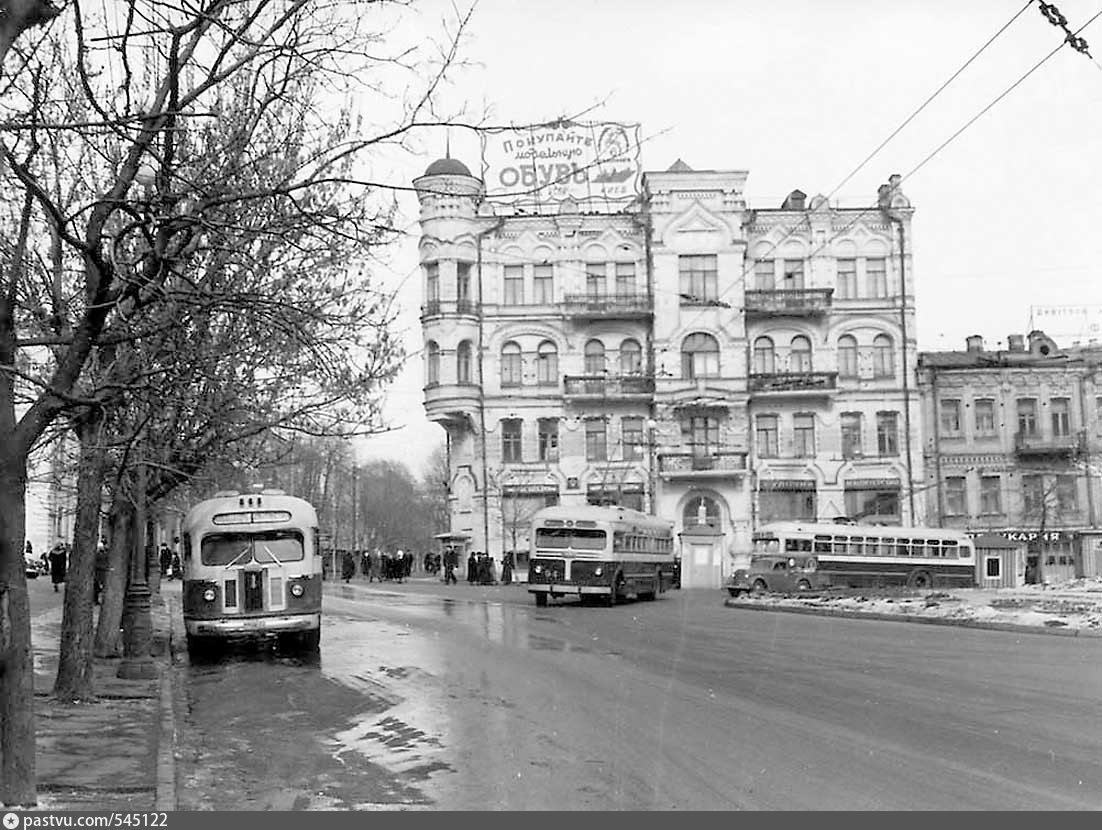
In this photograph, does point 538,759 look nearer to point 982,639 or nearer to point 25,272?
point 25,272

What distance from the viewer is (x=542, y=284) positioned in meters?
61.8

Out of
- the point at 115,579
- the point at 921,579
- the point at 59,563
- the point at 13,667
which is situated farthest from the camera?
the point at 921,579

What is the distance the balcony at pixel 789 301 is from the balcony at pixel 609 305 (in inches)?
193

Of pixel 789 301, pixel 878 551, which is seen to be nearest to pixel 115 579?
pixel 878 551

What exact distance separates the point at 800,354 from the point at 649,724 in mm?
51224

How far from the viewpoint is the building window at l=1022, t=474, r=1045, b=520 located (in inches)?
2411

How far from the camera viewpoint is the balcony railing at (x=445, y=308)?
60375mm

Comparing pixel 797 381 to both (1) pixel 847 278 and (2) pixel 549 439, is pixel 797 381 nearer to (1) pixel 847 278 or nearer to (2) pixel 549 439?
(1) pixel 847 278

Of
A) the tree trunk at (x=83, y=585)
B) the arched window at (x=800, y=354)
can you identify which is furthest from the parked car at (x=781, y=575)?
the tree trunk at (x=83, y=585)

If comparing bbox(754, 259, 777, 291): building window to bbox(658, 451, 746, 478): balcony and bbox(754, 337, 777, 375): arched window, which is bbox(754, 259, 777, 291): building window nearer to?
bbox(754, 337, 777, 375): arched window

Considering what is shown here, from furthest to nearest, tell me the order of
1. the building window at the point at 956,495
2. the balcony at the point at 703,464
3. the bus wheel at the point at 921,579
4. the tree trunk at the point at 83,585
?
the building window at the point at 956,495, the balcony at the point at 703,464, the bus wheel at the point at 921,579, the tree trunk at the point at 83,585

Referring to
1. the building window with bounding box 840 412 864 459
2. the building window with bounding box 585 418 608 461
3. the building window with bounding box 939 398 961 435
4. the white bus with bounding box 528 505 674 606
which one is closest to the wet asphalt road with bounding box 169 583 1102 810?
the white bus with bounding box 528 505 674 606

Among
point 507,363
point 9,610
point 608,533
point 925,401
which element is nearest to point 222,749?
point 9,610

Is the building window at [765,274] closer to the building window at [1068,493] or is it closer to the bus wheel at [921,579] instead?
the building window at [1068,493]
